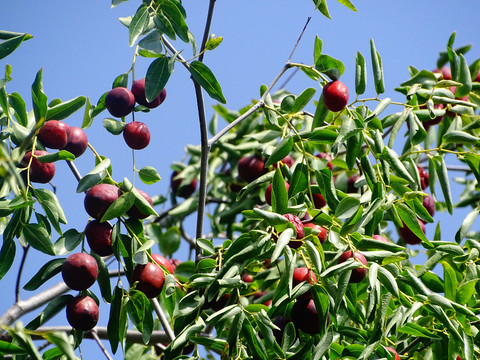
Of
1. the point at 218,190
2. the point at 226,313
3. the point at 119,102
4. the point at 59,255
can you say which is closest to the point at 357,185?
the point at 226,313

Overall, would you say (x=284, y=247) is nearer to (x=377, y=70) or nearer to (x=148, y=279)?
(x=148, y=279)

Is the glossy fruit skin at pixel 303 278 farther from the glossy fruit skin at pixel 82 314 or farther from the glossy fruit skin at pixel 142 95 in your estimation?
the glossy fruit skin at pixel 142 95

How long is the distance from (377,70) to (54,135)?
1.09 metres

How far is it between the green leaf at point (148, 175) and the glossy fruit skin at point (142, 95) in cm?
21

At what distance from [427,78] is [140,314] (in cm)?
141

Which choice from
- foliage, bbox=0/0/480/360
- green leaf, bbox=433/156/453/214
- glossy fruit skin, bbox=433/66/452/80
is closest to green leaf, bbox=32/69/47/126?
foliage, bbox=0/0/480/360

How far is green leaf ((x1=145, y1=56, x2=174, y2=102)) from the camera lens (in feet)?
6.35

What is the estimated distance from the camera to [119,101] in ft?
6.68

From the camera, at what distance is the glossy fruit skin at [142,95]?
211cm

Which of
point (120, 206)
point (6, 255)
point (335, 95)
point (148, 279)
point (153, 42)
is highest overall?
point (153, 42)

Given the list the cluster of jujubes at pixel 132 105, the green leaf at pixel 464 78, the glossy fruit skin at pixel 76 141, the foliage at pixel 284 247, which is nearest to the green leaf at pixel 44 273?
the foliage at pixel 284 247

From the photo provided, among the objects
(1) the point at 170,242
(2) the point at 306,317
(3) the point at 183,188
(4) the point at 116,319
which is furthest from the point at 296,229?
(3) the point at 183,188

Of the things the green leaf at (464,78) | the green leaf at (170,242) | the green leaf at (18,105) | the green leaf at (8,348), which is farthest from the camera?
the green leaf at (170,242)

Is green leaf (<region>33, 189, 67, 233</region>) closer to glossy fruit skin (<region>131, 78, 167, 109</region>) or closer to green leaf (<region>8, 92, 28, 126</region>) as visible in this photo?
green leaf (<region>8, 92, 28, 126</region>)
